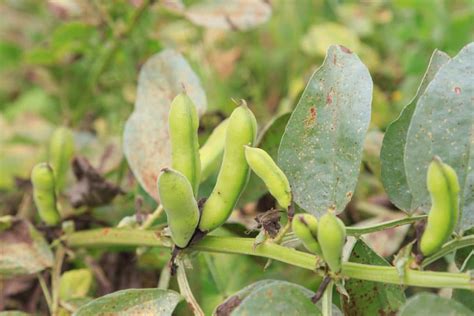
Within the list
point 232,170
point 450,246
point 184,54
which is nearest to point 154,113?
point 232,170

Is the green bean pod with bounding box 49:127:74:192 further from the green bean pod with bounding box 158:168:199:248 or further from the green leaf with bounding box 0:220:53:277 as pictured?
the green bean pod with bounding box 158:168:199:248

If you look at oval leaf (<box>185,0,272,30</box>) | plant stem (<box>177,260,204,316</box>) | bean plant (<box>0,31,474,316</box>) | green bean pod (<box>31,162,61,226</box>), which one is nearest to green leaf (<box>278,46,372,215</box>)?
bean plant (<box>0,31,474,316</box>)

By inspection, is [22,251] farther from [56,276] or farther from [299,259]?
[299,259]

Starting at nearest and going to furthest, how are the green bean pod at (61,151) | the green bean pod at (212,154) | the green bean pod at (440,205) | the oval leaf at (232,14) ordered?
the green bean pod at (440,205), the green bean pod at (212,154), the green bean pod at (61,151), the oval leaf at (232,14)

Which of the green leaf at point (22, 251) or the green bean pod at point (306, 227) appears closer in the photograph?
the green bean pod at point (306, 227)

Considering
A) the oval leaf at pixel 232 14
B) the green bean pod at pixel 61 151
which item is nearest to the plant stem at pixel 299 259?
the green bean pod at pixel 61 151

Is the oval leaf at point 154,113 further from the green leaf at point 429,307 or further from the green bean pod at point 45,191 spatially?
the green leaf at point 429,307
